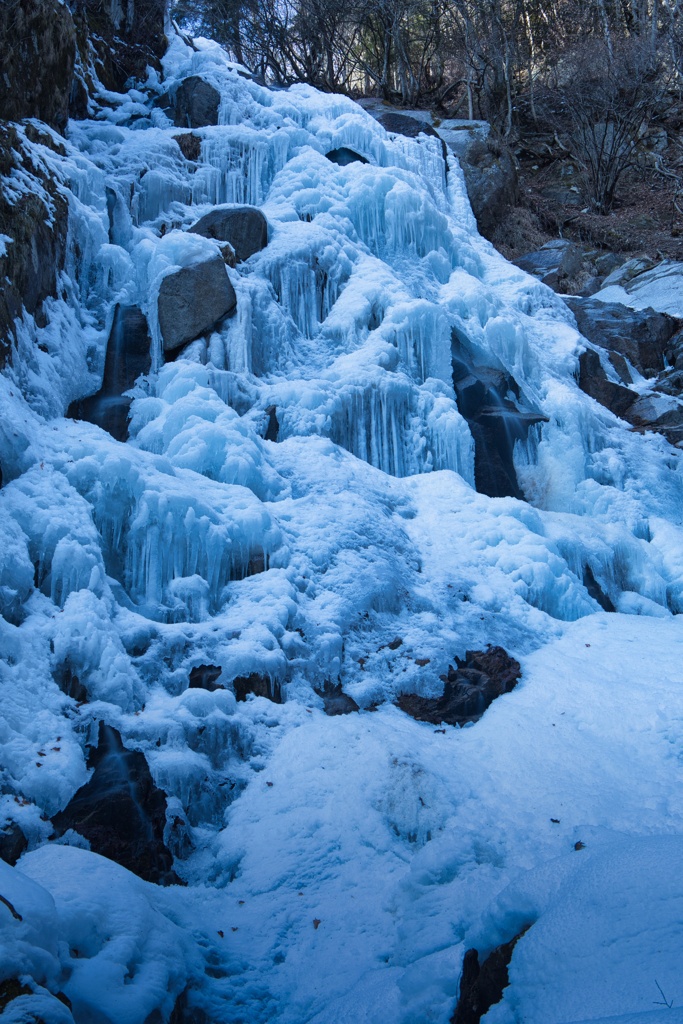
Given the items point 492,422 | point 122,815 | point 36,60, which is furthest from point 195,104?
point 122,815

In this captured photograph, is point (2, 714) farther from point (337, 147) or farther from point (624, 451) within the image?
point (337, 147)

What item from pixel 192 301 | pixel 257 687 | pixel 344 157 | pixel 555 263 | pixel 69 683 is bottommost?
pixel 257 687

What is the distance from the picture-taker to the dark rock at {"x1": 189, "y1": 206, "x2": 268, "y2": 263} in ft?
30.8

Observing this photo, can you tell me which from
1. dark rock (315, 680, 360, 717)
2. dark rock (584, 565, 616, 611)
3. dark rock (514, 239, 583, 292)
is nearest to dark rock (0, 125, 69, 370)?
dark rock (315, 680, 360, 717)

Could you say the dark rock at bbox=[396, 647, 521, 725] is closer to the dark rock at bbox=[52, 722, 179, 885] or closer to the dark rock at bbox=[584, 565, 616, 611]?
the dark rock at bbox=[584, 565, 616, 611]

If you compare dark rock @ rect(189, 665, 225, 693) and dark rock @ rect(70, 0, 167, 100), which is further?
dark rock @ rect(70, 0, 167, 100)

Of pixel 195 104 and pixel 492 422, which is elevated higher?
pixel 195 104

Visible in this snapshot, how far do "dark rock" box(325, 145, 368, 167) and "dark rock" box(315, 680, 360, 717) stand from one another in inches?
397

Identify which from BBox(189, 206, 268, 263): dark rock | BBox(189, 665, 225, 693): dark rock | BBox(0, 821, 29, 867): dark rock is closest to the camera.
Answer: BBox(0, 821, 29, 867): dark rock

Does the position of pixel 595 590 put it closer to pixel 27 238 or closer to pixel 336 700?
pixel 336 700

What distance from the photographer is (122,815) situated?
3695mm

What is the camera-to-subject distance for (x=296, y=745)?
15.0ft

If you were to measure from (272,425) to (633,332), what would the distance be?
7.99 metres

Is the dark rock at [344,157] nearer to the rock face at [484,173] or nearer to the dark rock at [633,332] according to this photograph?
the rock face at [484,173]
